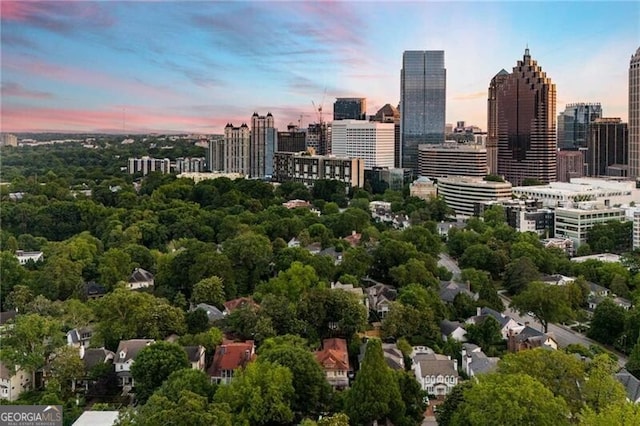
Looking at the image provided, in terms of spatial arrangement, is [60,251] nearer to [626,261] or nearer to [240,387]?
[240,387]

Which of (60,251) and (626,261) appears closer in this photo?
(60,251)

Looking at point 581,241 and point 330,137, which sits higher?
point 330,137

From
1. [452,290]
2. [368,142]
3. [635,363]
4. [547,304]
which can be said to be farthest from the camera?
[368,142]

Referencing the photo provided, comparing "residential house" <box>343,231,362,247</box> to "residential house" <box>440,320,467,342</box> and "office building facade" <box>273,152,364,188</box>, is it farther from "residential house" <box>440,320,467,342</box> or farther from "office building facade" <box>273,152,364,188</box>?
"office building facade" <box>273,152,364,188</box>

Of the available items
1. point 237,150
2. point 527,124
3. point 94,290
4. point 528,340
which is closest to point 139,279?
point 94,290

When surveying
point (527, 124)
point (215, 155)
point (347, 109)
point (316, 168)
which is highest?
point (347, 109)

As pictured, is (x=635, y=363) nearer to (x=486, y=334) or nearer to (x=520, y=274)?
(x=486, y=334)

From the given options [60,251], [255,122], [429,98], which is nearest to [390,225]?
[60,251]
